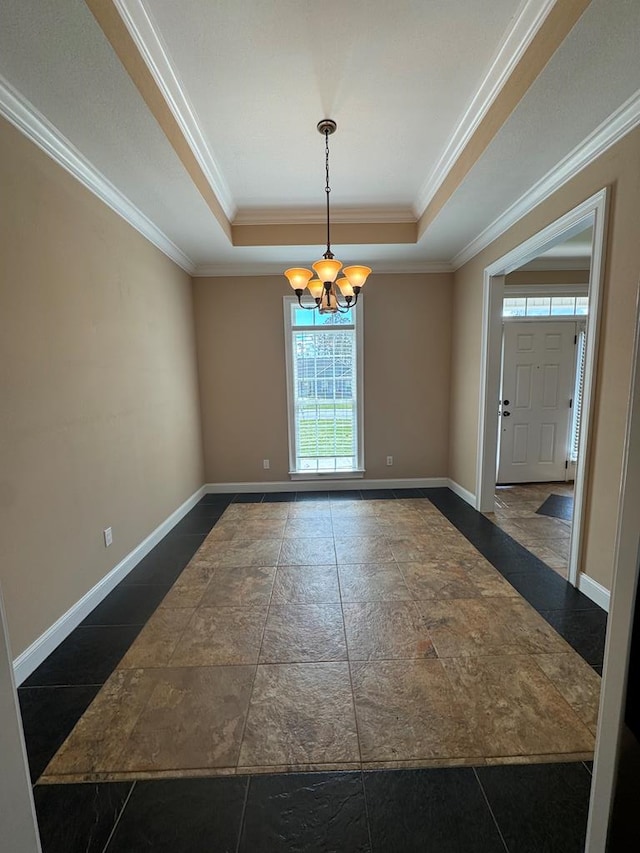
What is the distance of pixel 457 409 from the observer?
4.27m

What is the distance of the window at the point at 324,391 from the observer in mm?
4363

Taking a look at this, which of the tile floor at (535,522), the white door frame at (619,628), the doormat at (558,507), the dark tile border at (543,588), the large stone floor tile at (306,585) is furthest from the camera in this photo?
the doormat at (558,507)

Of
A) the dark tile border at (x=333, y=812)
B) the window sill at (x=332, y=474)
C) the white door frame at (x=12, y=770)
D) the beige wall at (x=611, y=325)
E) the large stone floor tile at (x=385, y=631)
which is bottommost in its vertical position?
the dark tile border at (x=333, y=812)

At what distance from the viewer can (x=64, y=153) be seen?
200 cm

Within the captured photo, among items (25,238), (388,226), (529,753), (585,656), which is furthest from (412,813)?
(388,226)

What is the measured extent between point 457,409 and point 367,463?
1.29 meters

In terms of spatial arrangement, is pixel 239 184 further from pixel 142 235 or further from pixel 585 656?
pixel 585 656

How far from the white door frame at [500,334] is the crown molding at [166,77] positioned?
2481mm

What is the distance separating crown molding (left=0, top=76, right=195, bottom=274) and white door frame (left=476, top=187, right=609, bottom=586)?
120 inches

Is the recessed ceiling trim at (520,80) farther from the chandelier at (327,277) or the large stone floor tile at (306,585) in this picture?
the large stone floor tile at (306,585)

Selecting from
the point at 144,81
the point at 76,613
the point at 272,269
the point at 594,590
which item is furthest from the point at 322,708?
the point at 272,269

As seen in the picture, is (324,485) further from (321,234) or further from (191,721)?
(191,721)

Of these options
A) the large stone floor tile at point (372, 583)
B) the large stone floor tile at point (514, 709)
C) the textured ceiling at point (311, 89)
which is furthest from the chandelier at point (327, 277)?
the large stone floor tile at point (514, 709)

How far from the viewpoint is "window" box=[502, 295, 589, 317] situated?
14.6 feet
